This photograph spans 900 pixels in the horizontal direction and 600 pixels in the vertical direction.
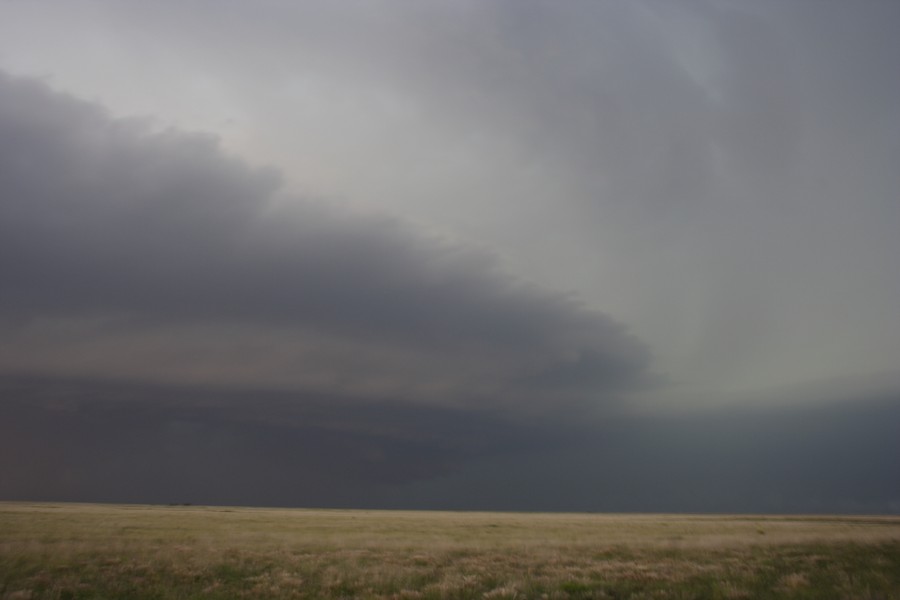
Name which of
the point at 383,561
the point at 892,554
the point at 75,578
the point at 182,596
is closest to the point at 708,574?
the point at 892,554

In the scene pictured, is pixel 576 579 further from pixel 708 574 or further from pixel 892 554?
pixel 892 554

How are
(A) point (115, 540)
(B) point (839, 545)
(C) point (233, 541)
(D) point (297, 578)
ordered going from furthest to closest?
1. (C) point (233, 541)
2. (A) point (115, 540)
3. (B) point (839, 545)
4. (D) point (297, 578)

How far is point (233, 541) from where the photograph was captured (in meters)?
33.3

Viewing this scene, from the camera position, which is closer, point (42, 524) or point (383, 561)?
point (383, 561)

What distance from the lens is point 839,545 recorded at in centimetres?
2872

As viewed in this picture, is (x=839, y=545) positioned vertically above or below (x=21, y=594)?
below

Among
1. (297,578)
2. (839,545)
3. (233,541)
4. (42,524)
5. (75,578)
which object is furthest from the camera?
(42,524)

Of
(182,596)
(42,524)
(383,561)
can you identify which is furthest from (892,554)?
(42,524)

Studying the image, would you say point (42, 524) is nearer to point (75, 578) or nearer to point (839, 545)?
point (75, 578)

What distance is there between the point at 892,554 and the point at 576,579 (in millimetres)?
16036

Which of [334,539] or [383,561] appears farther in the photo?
[334,539]

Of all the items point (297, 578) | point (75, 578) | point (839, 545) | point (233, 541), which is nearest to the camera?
point (75, 578)

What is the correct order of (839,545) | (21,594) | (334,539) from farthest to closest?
(334,539) → (839,545) → (21,594)

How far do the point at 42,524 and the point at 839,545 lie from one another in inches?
2087
